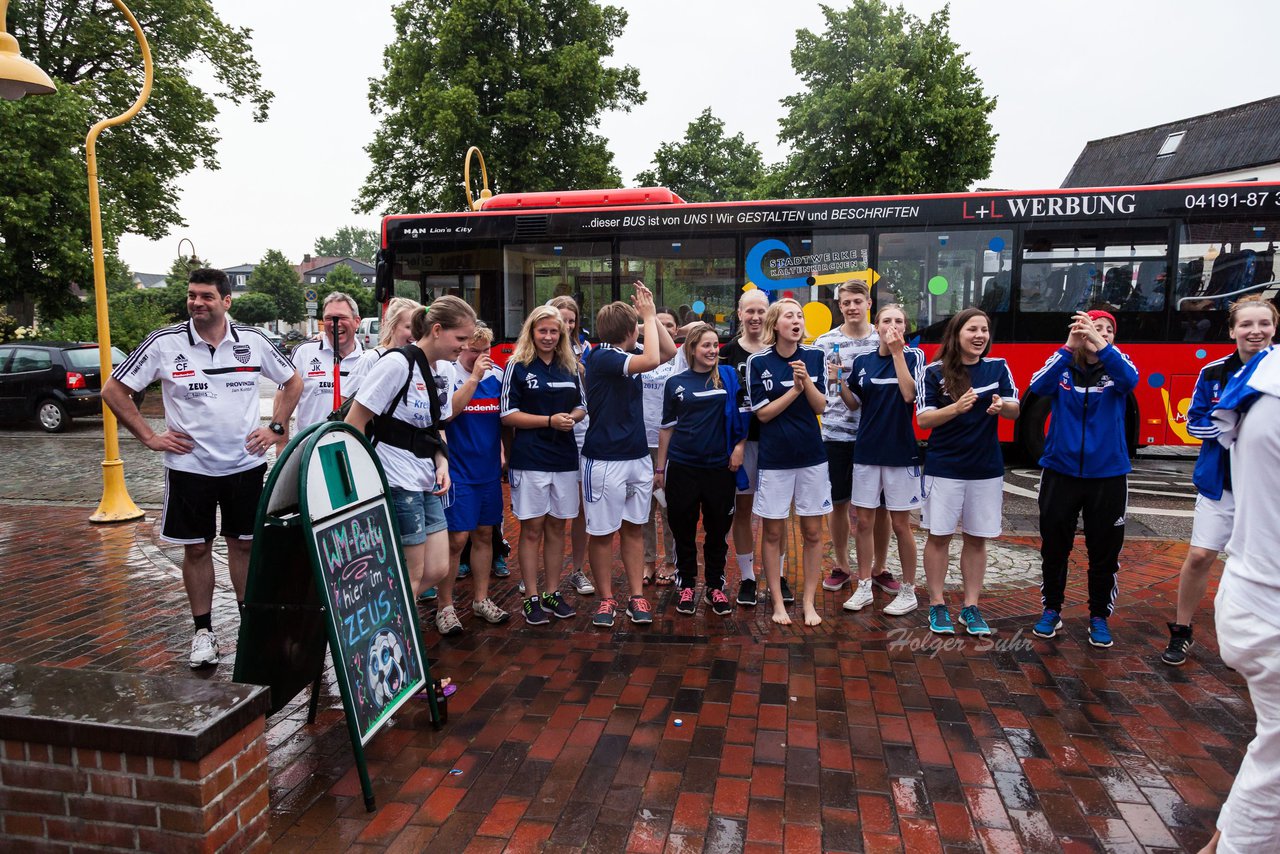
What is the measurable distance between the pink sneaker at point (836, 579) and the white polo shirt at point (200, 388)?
3.78m

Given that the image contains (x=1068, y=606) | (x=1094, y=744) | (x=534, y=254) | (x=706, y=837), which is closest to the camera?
(x=706, y=837)

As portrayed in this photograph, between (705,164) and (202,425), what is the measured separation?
125 feet

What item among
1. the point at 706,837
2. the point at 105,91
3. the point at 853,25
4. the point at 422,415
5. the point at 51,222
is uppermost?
the point at 853,25

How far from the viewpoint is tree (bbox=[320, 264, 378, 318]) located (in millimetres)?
58525

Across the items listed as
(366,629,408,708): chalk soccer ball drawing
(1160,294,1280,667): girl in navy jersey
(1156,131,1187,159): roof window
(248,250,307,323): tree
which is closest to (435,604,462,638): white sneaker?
(366,629,408,708): chalk soccer ball drawing

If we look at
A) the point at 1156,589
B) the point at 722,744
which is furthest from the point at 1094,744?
the point at 1156,589

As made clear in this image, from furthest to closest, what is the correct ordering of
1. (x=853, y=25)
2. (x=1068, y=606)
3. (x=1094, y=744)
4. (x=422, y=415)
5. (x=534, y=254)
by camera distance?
(x=853, y=25), (x=534, y=254), (x=1068, y=606), (x=422, y=415), (x=1094, y=744)

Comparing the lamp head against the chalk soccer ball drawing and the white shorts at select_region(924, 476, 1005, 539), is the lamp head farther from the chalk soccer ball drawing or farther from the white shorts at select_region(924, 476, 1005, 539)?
the white shorts at select_region(924, 476, 1005, 539)

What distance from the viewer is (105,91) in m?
21.3

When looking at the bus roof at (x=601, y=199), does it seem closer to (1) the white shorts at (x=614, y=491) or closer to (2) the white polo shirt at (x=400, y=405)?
(1) the white shorts at (x=614, y=491)

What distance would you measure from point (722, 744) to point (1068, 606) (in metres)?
2.93

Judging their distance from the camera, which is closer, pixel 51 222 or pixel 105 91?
pixel 51 222

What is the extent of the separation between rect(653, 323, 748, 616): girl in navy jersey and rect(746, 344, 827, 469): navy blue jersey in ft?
0.57

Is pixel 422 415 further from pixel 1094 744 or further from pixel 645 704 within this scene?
pixel 1094 744
